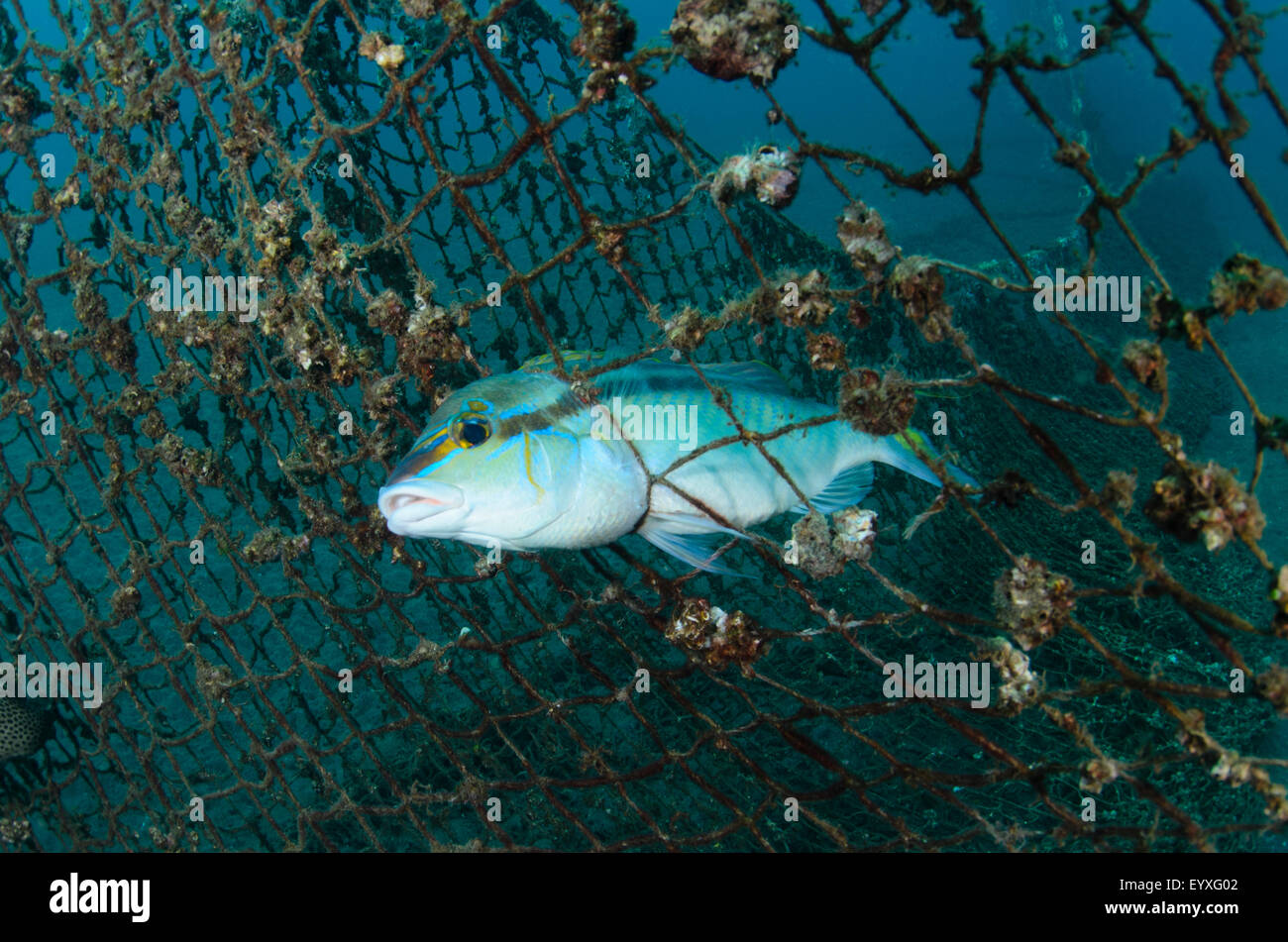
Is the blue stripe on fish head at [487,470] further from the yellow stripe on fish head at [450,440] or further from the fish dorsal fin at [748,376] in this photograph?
the fish dorsal fin at [748,376]

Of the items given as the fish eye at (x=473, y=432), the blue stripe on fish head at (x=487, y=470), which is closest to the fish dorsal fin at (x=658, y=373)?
the blue stripe on fish head at (x=487, y=470)

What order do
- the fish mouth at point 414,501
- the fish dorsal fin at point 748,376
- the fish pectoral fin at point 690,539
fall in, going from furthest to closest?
1. the fish dorsal fin at point 748,376
2. the fish pectoral fin at point 690,539
3. the fish mouth at point 414,501

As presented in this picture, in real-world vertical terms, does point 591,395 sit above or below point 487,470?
above

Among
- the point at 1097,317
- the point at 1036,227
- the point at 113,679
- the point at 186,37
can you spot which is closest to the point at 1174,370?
the point at 1097,317

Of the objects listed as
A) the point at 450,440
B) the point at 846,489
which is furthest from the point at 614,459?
the point at 846,489

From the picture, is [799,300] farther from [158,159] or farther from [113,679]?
[113,679]

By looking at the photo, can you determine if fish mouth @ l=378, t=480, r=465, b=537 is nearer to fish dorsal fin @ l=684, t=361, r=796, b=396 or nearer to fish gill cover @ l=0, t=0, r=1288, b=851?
fish gill cover @ l=0, t=0, r=1288, b=851

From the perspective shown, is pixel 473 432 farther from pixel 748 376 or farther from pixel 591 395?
pixel 748 376
